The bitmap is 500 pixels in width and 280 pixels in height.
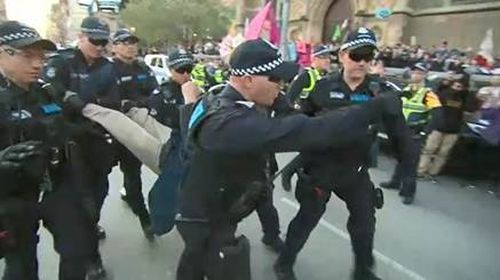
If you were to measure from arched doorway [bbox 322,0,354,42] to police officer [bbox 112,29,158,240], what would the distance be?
2235 cm

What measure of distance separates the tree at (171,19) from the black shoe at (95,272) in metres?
36.6

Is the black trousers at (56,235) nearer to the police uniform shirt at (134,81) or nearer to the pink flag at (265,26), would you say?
the police uniform shirt at (134,81)

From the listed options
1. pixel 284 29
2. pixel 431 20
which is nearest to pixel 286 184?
pixel 284 29

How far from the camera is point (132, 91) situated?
4.68 m

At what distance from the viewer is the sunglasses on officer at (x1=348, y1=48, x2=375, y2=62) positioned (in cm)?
331

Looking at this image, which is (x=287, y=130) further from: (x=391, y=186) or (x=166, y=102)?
(x=391, y=186)

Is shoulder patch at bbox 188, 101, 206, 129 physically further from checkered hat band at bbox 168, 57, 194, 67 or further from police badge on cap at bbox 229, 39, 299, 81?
checkered hat band at bbox 168, 57, 194, 67

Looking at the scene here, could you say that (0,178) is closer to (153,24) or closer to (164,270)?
(164,270)

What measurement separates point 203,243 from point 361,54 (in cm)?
164

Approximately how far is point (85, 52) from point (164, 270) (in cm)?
179

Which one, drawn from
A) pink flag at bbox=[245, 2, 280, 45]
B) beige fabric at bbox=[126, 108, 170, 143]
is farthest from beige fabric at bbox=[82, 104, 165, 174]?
pink flag at bbox=[245, 2, 280, 45]

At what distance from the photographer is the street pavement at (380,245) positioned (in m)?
4.07

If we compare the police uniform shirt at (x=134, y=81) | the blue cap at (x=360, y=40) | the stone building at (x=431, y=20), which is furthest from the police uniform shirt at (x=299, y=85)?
the stone building at (x=431, y=20)

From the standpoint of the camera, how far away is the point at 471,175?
7.67 meters
